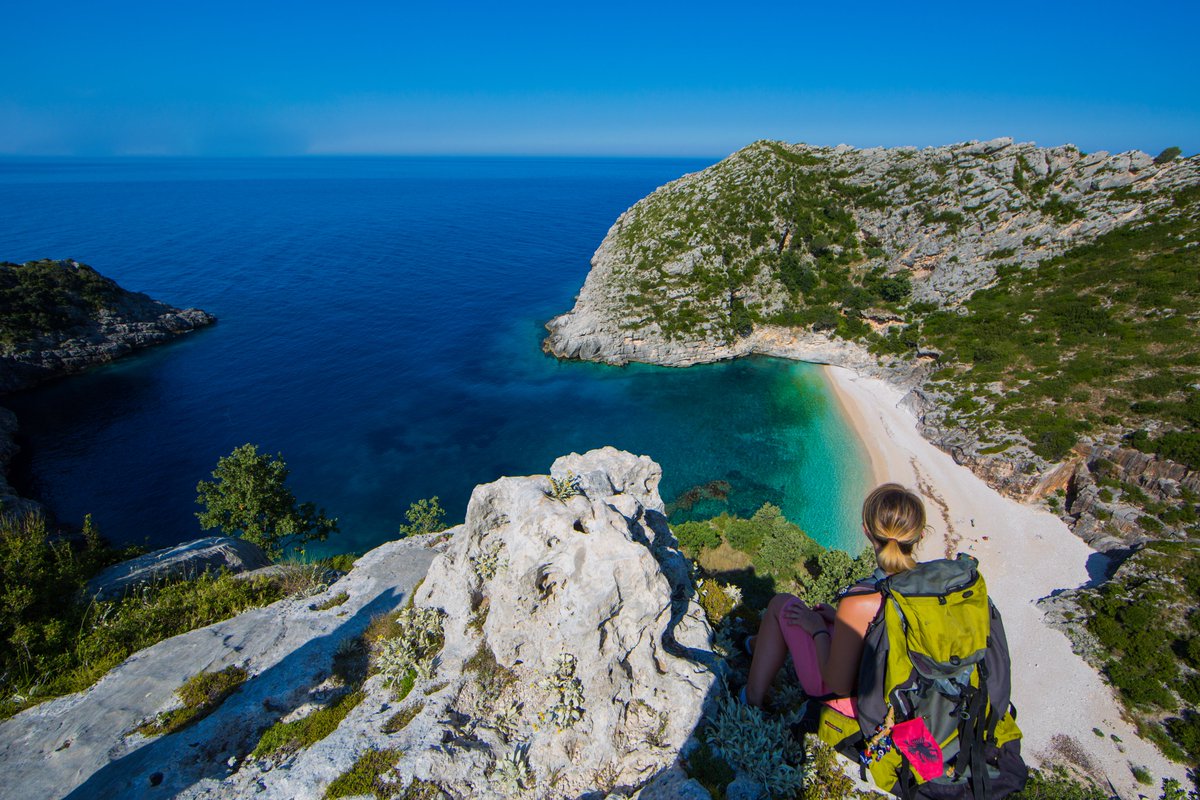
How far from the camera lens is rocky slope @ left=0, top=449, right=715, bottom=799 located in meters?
9.03

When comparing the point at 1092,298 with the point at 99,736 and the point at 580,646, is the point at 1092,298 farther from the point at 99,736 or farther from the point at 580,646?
the point at 99,736

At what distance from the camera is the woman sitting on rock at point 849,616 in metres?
5.01

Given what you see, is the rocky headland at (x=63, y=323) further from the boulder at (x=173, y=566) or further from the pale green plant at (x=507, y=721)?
the pale green plant at (x=507, y=721)

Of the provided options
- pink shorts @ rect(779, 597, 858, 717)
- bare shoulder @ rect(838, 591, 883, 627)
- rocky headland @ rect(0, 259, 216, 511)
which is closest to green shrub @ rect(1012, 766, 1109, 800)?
pink shorts @ rect(779, 597, 858, 717)

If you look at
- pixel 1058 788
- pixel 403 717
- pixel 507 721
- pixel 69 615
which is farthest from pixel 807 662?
pixel 69 615

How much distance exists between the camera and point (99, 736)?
9.95m

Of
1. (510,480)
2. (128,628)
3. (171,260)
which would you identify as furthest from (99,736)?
(171,260)

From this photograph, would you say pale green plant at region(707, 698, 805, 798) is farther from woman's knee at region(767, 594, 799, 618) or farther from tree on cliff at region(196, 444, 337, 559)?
tree on cliff at region(196, 444, 337, 559)

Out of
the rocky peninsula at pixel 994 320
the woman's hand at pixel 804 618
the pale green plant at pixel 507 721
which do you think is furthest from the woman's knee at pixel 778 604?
the rocky peninsula at pixel 994 320

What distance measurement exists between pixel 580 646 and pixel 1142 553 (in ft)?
121

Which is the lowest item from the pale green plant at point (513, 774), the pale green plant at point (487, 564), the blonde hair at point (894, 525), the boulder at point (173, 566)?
the boulder at point (173, 566)

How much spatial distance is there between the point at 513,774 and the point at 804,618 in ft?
20.0

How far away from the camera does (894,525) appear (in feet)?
16.6

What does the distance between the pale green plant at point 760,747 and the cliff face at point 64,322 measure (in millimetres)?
82527
